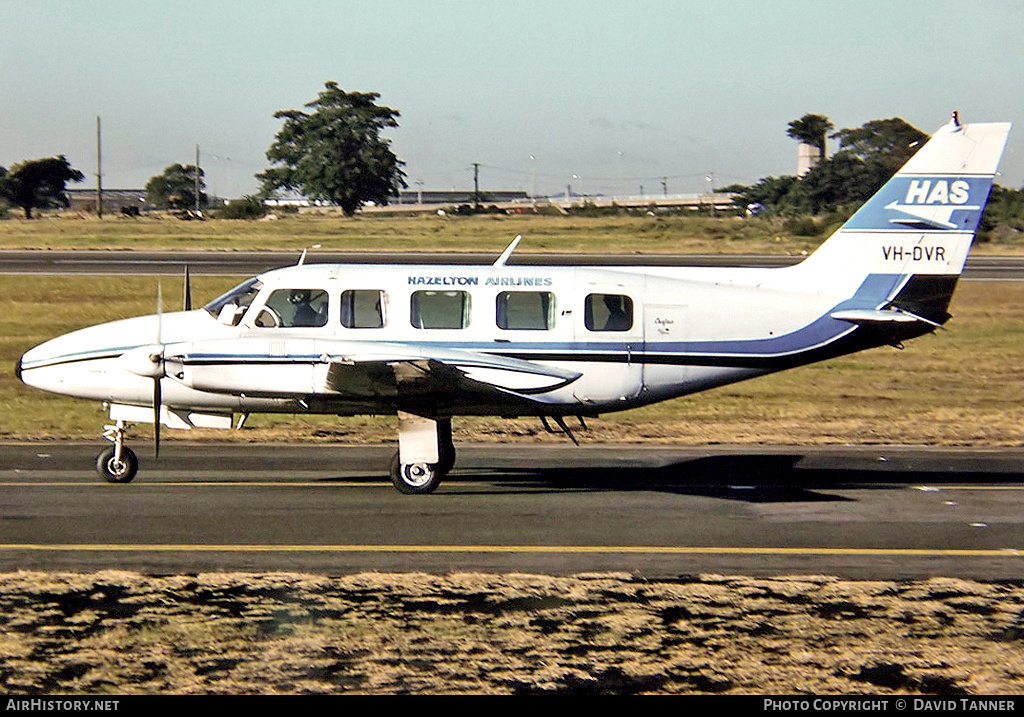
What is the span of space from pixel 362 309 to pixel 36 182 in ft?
333

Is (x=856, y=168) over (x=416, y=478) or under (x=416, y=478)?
over

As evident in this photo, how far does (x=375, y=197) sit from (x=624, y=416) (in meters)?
75.0

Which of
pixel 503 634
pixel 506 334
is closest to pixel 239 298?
pixel 506 334

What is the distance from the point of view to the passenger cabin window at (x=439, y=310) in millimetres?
15016

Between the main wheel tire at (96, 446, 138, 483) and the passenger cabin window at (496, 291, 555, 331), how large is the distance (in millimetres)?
4834

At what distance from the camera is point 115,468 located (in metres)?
14.9

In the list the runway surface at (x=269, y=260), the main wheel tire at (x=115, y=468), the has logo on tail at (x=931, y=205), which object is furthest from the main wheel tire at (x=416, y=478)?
the runway surface at (x=269, y=260)

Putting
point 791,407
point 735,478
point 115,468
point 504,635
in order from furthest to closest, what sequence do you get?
point 791,407
point 735,478
point 115,468
point 504,635

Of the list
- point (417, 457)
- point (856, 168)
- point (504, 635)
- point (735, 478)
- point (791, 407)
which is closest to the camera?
point (504, 635)

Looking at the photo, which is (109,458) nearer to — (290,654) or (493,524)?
(493,524)

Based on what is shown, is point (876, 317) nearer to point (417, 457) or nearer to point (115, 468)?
Answer: point (417, 457)

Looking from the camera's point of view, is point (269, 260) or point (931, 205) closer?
point (931, 205)

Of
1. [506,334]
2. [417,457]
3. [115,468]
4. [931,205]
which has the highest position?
[931,205]

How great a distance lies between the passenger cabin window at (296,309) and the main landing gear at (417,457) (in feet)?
5.15
